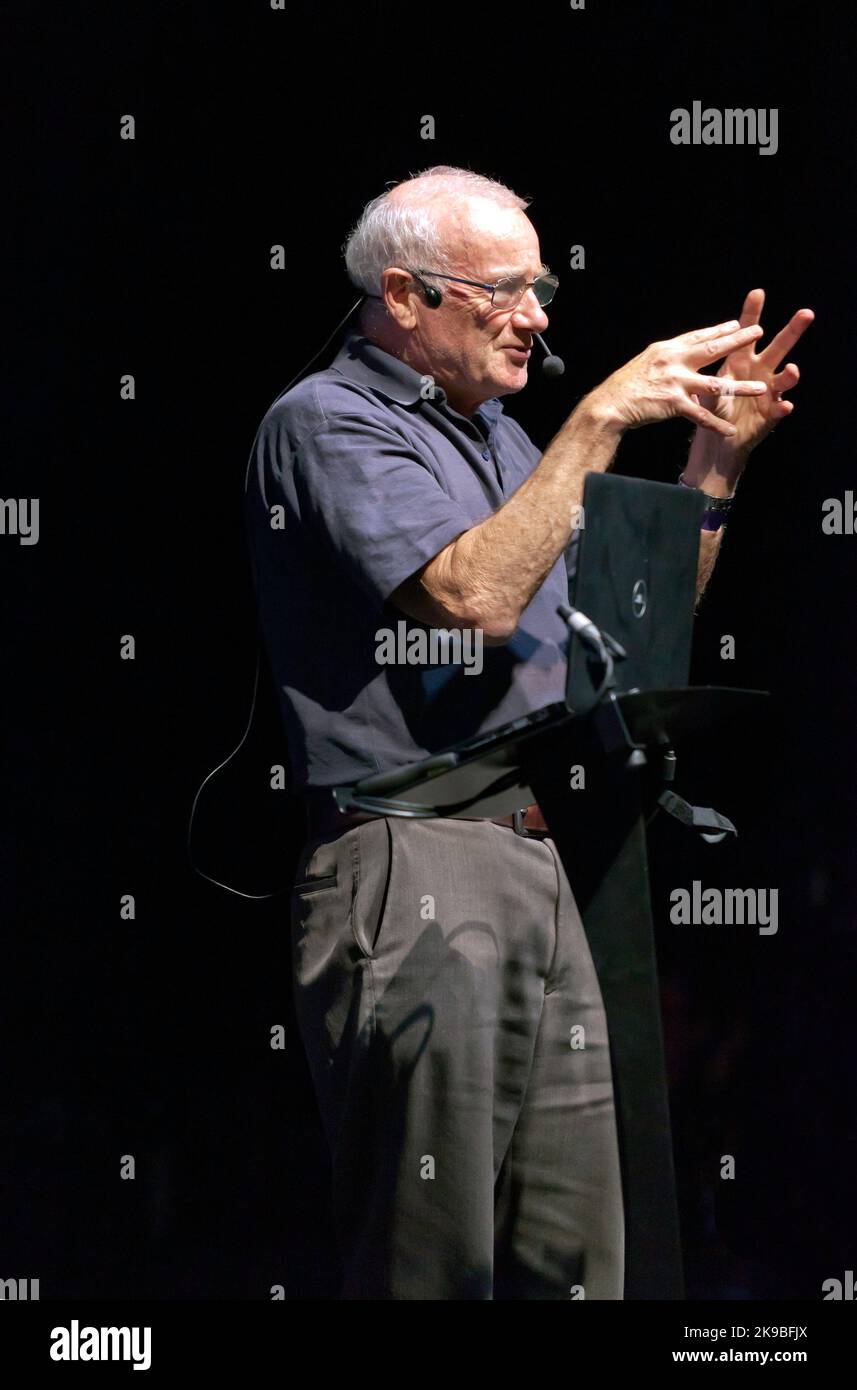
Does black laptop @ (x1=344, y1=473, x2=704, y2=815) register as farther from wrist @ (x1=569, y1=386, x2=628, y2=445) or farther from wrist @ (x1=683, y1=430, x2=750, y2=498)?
wrist @ (x1=683, y1=430, x2=750, y2=498)

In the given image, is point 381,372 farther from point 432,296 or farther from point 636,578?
point 636,578

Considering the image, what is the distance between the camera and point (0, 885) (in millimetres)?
2641

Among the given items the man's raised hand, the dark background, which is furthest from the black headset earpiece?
the dark background

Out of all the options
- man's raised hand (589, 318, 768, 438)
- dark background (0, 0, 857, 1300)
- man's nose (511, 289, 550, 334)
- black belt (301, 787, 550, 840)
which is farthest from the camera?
dark background (0, 0, 857, 1300)

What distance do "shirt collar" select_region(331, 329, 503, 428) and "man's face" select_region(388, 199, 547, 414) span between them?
3 centimetres

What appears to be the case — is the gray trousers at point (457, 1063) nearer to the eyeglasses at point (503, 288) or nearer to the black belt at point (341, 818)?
the black belt at point (341, 818)

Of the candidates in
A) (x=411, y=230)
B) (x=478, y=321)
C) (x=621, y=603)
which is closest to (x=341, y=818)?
(x=621, y=603)

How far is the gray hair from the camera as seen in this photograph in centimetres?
212

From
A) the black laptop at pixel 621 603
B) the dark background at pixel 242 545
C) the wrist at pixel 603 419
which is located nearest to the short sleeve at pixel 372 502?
the wrist at pixel 603 419

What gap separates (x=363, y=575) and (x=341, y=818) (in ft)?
1.03

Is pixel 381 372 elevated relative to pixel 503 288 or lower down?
lower down

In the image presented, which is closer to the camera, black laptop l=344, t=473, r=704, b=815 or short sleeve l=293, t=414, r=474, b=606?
black laptop l=344, t=473, r=704, b=815

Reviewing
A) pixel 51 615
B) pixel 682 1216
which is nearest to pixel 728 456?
pixel 51 615

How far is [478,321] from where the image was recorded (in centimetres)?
210
